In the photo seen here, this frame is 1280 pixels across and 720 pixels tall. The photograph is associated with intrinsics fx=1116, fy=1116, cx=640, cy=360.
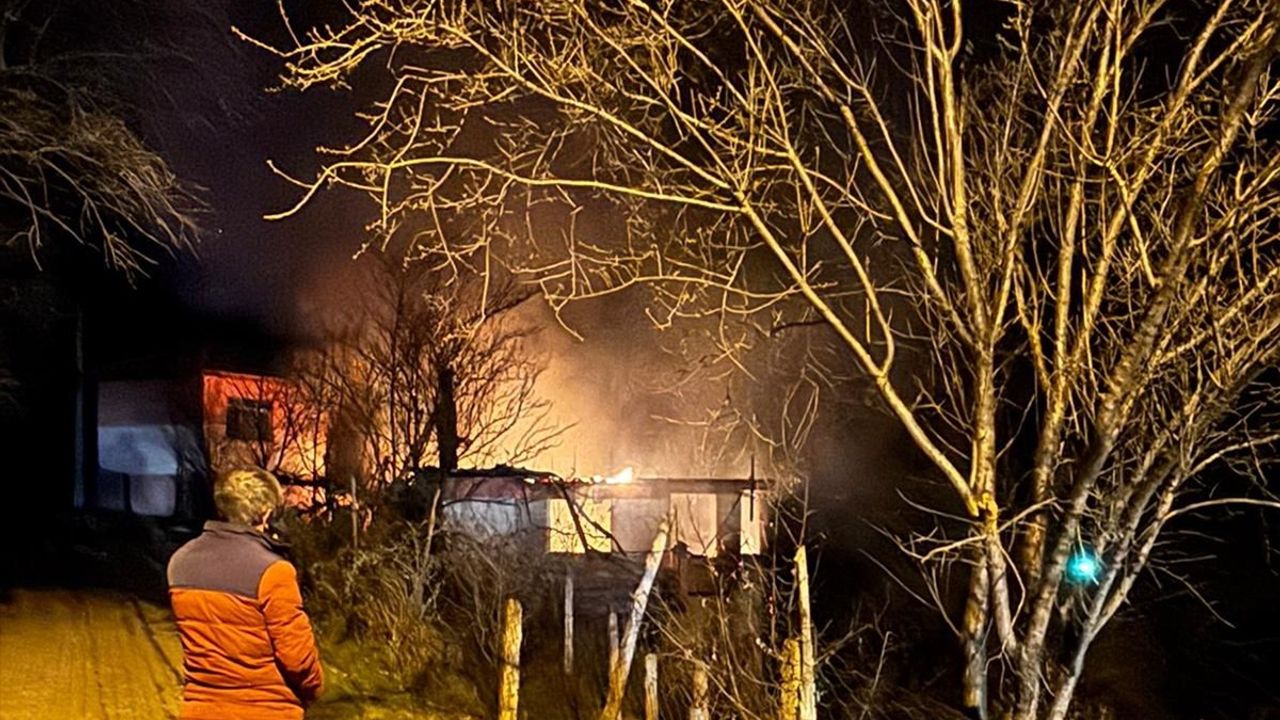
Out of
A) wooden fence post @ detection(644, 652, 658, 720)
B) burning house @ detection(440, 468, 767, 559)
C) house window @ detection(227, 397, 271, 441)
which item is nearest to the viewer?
wooden fence post @ detection(644, 652, 658, 720)

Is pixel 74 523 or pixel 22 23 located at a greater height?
pixel 22 23

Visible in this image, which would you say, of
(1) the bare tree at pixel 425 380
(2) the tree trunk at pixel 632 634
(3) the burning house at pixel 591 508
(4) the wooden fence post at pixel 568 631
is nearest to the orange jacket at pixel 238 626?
(2) the tree trunk at pixel 632 634

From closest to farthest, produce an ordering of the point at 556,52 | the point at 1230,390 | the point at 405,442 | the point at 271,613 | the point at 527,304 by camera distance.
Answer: the point at 271,613, the point at 1230,390, the point at 556,52, the point at 405,442, the point at 527,304

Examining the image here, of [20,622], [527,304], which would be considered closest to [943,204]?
[20,622]

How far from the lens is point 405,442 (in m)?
18.7

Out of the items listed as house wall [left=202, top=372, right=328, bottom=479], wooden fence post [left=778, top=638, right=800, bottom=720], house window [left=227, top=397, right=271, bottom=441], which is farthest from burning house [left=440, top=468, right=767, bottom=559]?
house window [left=227, top=397, right=271, bottom=441]

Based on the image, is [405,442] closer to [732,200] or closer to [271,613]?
[732,200]

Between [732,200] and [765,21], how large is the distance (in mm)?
975

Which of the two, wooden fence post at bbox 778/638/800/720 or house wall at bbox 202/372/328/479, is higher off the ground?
house wall at bbox 202/372/328/479

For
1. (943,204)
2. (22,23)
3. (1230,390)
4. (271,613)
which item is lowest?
(271,613)

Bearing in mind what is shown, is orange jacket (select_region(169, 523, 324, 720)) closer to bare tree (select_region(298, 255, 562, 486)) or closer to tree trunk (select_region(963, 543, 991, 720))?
tree trunk (select_region(963, 543, 991, 720))

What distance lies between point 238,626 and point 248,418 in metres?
20.4

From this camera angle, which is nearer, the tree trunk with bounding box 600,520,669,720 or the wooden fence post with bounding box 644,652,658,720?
the wooden fence post with bounding box 644,652,658,720

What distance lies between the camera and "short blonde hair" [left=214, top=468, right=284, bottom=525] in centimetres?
414
